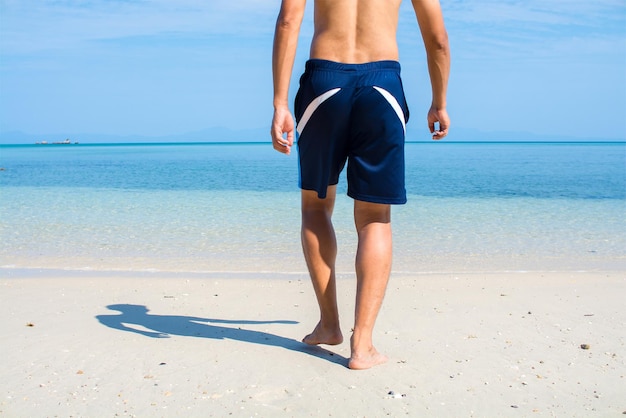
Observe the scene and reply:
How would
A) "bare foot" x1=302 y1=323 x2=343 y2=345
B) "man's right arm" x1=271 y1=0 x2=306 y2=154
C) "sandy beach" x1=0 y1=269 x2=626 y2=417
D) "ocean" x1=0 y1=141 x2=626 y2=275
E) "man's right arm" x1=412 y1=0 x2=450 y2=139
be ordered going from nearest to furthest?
"sandy beach" x1=0 y1=269 x2=626 y2=417, "man's right arm" x1=271 y1=0 x2=306 y2=154, "man's right arm" x1=412 y1=0 x2=450 y2=139, "bare foot" x1=302 y1=323 x2=343 y2=345, "ocean" x1=0 y1=141 x2=626 y2=275

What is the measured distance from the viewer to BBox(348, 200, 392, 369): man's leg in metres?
3.16

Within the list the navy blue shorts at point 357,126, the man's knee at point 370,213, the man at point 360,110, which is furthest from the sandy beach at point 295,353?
the navy blue shorts at point 357,126

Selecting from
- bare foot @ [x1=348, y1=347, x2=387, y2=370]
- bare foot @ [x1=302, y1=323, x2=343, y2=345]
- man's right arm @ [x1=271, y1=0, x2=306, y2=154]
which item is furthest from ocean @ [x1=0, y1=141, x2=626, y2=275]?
man's right arm @ [x1=271, y1=0, x2=306, y2=154]

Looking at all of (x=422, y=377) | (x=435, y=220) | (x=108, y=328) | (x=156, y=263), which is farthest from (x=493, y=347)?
(x=435, y=220)

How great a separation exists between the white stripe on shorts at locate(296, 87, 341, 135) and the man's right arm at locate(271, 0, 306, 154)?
7 centimetres

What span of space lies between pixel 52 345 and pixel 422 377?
5.89 ft

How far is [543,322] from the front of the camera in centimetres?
394

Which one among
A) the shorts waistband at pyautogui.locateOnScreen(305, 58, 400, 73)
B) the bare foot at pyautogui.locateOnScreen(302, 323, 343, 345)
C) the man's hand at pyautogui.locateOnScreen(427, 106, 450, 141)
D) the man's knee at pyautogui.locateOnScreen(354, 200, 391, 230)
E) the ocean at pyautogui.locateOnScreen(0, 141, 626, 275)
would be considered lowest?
the ocean at pyautogui.locateOnScreen(0, 141, 626, 275)

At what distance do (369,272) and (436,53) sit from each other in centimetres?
103

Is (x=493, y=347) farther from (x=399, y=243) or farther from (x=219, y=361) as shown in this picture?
(x=399, y=243)

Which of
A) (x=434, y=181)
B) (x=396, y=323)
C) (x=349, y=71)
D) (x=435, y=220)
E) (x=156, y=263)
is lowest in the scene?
(x=434, y=181)

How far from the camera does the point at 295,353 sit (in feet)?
11.1

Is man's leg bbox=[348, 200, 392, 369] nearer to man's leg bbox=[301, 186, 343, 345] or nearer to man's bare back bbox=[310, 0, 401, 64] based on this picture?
man's leg bbox=[301, 186, 343, 345]

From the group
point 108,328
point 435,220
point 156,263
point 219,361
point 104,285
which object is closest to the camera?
point 219,361
